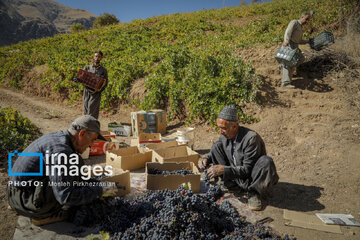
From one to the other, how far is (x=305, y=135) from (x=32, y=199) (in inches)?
203

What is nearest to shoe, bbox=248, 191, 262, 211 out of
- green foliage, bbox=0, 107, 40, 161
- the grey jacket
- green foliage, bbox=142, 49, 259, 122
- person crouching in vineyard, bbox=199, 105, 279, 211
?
person crouching in vineyard, bbox=199, 105, 279, 211

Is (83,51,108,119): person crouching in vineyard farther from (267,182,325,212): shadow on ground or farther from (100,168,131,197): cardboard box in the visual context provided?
(267,182,325,212): shadow on ground

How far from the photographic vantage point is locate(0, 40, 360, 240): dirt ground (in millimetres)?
3297

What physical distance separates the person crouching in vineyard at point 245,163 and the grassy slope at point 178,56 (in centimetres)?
304

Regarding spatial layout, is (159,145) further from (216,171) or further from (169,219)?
(169,219)

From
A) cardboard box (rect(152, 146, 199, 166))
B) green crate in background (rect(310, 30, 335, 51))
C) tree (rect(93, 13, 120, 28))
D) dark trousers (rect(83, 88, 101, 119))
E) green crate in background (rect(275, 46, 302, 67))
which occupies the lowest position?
cardboard box (rect(152, 146, 199, 166))

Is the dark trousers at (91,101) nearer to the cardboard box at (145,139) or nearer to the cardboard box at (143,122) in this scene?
the cardboard box at (143,122)

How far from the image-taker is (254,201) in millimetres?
3158

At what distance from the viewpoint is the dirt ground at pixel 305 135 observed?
330 cm

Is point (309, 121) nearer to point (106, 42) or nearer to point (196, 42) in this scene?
point (196, 42)

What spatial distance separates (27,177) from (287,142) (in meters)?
4.86

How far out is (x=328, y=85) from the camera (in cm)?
650

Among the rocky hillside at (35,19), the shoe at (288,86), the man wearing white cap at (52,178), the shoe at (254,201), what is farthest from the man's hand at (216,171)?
the rocky hillside at (35,19)

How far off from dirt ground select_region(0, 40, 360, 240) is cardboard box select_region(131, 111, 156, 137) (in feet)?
2.94
